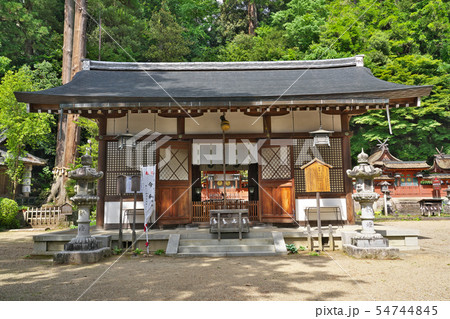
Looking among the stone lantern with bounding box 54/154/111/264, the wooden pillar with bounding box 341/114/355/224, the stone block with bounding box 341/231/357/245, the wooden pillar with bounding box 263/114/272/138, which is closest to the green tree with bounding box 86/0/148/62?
the wooden pillar with bounding box 263/114/272/138

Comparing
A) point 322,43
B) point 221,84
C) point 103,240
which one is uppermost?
point 322,43

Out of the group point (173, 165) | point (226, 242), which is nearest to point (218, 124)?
point (173, 165)

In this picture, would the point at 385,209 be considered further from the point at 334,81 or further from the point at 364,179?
the point at 364,179


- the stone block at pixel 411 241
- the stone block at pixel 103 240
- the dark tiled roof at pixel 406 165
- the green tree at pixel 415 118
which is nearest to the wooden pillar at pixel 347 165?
the stone block at pixel 411 241

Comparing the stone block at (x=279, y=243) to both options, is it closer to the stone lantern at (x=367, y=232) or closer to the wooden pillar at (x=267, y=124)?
the stone lantern at (x=367, y=232)

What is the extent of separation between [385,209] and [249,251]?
610 inches

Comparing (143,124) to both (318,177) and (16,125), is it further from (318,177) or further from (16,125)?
(16,125)

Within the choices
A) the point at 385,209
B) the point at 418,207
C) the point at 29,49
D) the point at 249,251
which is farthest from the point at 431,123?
the point at 29,49

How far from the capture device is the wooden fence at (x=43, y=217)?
569 inches

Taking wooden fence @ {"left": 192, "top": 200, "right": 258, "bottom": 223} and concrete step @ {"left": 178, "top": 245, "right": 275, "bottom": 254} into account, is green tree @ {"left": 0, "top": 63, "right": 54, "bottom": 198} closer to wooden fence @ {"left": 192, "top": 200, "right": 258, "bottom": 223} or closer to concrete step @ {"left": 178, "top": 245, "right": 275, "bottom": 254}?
wooden fence @ {"left": 192, "top": 200, "right": 258, "bottom": 223}

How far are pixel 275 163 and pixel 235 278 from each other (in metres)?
4.74

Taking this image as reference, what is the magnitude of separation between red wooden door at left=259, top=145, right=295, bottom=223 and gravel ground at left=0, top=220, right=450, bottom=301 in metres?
1.97

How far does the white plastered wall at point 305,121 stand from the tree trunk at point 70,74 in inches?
467

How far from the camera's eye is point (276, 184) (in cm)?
907
